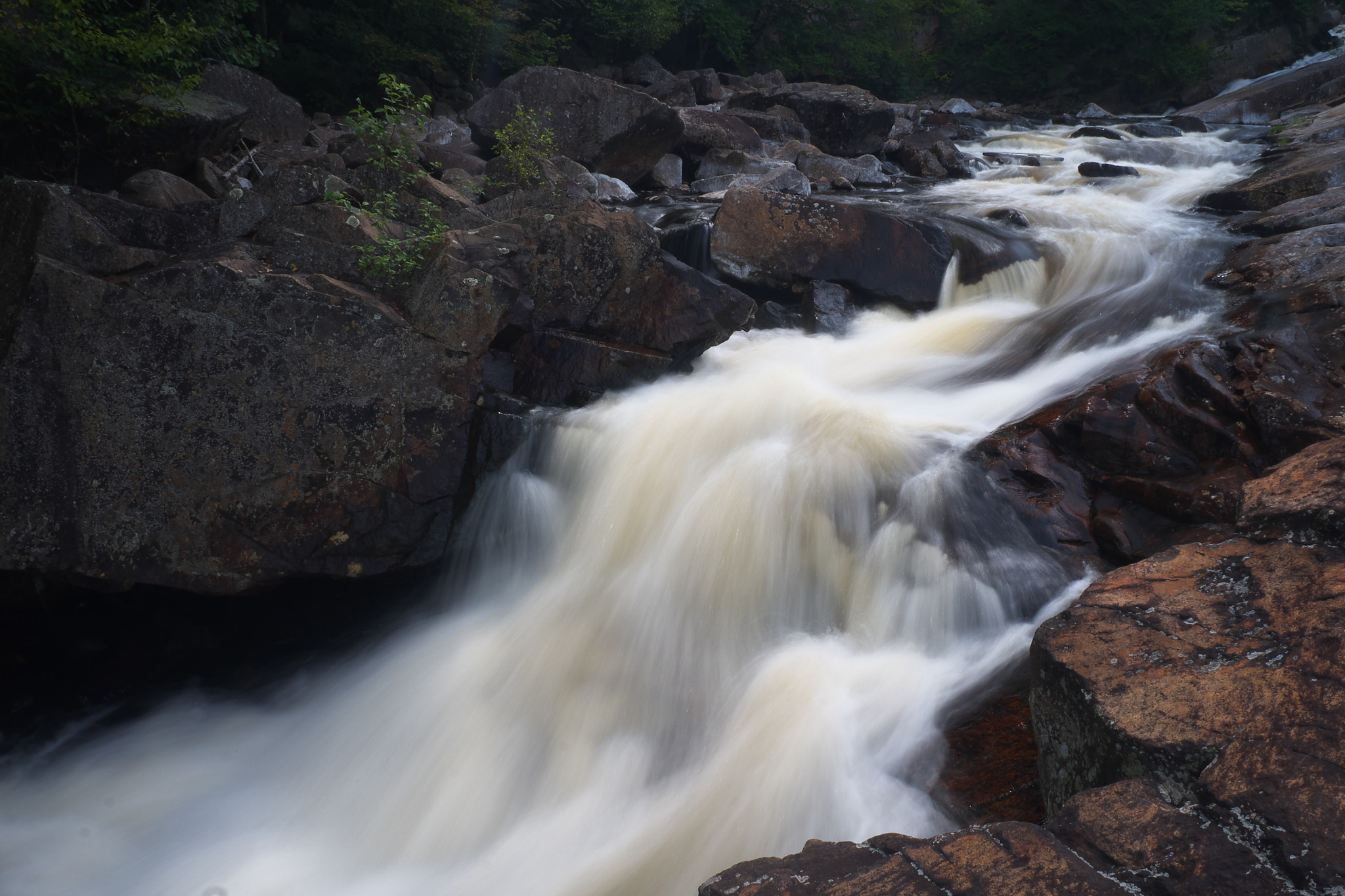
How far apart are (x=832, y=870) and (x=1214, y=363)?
403cm

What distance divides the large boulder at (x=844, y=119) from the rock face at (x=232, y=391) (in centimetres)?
1369

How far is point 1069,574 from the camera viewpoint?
3.73 meters

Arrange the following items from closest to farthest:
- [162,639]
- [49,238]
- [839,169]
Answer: [49,238] < [162,639] < [839,169]

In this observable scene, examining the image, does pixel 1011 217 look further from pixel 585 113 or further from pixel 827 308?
pixel 585 113

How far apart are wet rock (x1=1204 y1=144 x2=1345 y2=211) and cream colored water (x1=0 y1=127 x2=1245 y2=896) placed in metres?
4.03

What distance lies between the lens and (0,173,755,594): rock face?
3.72 metres

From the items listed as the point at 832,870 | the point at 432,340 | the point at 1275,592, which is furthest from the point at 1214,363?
the point at 432,340

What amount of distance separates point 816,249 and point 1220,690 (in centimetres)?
593

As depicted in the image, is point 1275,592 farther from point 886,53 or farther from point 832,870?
point 886,53

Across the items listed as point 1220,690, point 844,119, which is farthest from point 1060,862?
point 844,119

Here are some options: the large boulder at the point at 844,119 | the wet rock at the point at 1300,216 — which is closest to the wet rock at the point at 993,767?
the wet rock at the point at 1300,216

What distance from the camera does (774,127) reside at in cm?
1614

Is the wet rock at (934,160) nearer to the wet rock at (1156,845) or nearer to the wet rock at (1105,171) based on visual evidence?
the wet rock at (1105,171)

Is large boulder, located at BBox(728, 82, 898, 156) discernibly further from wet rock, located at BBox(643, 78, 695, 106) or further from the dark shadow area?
the dark shadow area
